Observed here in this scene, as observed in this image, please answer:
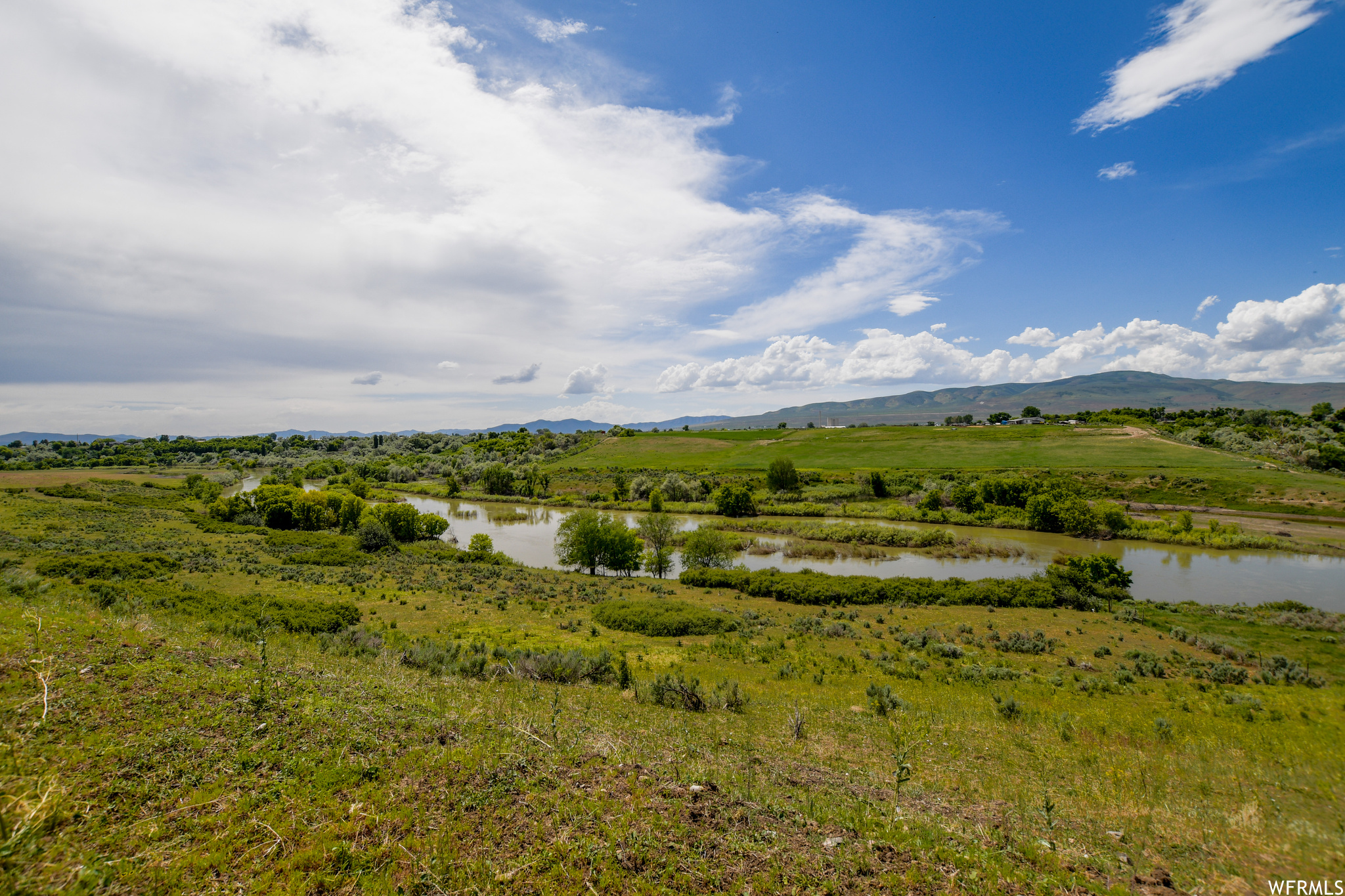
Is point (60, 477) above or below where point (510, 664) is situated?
above

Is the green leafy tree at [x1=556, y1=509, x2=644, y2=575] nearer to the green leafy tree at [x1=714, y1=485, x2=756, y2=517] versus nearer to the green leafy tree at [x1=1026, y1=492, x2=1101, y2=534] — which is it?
the green leafy tree at [x1=714, y1=485, x2=756, y2=517]

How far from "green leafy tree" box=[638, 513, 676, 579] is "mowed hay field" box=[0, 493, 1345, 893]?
24508 millimetres

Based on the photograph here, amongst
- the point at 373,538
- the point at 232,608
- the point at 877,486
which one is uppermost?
the point at 232,608

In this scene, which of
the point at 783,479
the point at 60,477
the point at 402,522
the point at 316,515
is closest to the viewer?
the point at 402,522

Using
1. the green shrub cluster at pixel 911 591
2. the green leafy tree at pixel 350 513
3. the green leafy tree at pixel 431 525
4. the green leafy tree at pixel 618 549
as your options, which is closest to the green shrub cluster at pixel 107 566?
the green leafy tree at pixel 618 549

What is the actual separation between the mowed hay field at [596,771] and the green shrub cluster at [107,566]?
3276 millimetres

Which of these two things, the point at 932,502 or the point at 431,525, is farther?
the point at 932,502

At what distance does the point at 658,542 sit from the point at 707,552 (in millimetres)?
4348

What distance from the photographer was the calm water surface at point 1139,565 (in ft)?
104

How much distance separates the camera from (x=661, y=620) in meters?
21.4

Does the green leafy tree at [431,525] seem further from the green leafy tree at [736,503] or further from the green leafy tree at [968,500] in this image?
the green leafy tree at [968,500]

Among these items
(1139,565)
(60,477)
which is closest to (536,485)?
(60,477)

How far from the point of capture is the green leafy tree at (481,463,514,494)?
90.0 meters

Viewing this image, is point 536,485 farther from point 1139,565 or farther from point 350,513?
point 1139,565
